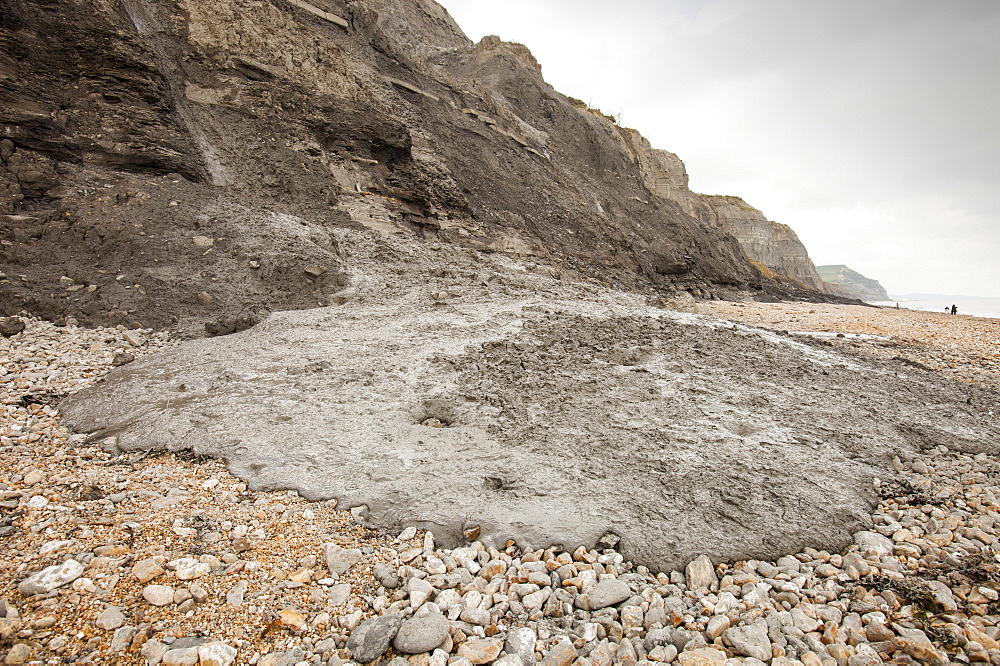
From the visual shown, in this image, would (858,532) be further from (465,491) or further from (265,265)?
(265,265)

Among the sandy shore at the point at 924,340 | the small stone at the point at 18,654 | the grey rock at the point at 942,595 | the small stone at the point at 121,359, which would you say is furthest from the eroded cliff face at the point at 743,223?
the small stone at the point at 18,654

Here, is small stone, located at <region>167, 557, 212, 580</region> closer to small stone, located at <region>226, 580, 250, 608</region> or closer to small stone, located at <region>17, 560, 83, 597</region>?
small stone, located at <region>226, 580, 250, 608</region>

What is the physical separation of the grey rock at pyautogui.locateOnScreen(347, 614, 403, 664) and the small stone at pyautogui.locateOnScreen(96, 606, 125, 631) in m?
0.90

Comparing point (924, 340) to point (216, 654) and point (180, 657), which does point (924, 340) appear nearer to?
point (216, 654)

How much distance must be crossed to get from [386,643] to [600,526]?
4.52 ft

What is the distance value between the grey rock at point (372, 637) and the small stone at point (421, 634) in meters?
0.03

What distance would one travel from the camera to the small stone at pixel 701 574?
7.59ft

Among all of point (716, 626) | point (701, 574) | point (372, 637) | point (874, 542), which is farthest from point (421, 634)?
point (874, 542)

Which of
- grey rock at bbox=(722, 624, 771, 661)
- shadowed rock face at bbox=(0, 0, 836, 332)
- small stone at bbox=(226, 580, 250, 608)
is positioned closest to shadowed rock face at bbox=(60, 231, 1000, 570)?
grey rock at bbox=(722, 624, 771, 661)

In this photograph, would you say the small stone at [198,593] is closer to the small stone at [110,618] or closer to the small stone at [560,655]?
the small stone at [110,618]

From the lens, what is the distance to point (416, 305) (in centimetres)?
668

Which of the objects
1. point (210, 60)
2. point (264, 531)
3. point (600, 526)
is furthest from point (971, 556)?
point (210, 60)

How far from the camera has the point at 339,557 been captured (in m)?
2.30

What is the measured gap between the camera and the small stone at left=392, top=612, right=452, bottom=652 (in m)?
1.84
